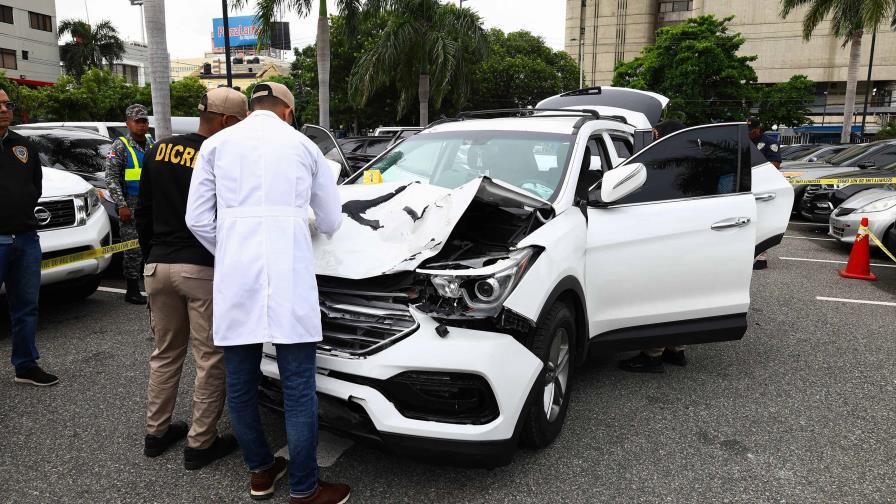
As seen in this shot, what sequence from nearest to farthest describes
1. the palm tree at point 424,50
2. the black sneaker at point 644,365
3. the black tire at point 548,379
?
the black tire at point 548,379
the black sneaker at point 644,365
the palm tree at point 424,50

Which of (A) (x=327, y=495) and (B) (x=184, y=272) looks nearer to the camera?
(A) (x=327, y=495)

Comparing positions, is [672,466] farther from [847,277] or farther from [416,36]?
[416,36]

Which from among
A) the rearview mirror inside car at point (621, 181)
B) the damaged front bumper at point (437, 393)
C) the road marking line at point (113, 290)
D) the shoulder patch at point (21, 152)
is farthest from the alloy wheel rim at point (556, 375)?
the road marking line at point (113, 290)

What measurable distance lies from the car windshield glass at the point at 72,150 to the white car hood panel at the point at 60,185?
197 cm

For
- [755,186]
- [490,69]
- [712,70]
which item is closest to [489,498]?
[755,186]

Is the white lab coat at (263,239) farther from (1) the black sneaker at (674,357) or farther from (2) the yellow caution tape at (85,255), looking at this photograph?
(2) the yellow caution tape at (85,255)

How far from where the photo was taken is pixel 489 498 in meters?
2.98

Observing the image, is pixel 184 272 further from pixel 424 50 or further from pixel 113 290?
pixel 424 50

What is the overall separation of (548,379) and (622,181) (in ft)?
3.91

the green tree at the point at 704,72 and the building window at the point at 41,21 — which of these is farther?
the building window at the point at 41,21

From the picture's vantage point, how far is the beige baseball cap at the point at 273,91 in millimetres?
2801

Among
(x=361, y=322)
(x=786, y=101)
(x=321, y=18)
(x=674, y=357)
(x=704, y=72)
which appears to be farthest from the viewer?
(x=786, y=101)

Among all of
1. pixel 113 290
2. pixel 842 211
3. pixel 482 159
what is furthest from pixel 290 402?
pixel 842 211

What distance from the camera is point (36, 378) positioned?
14.0 feet
